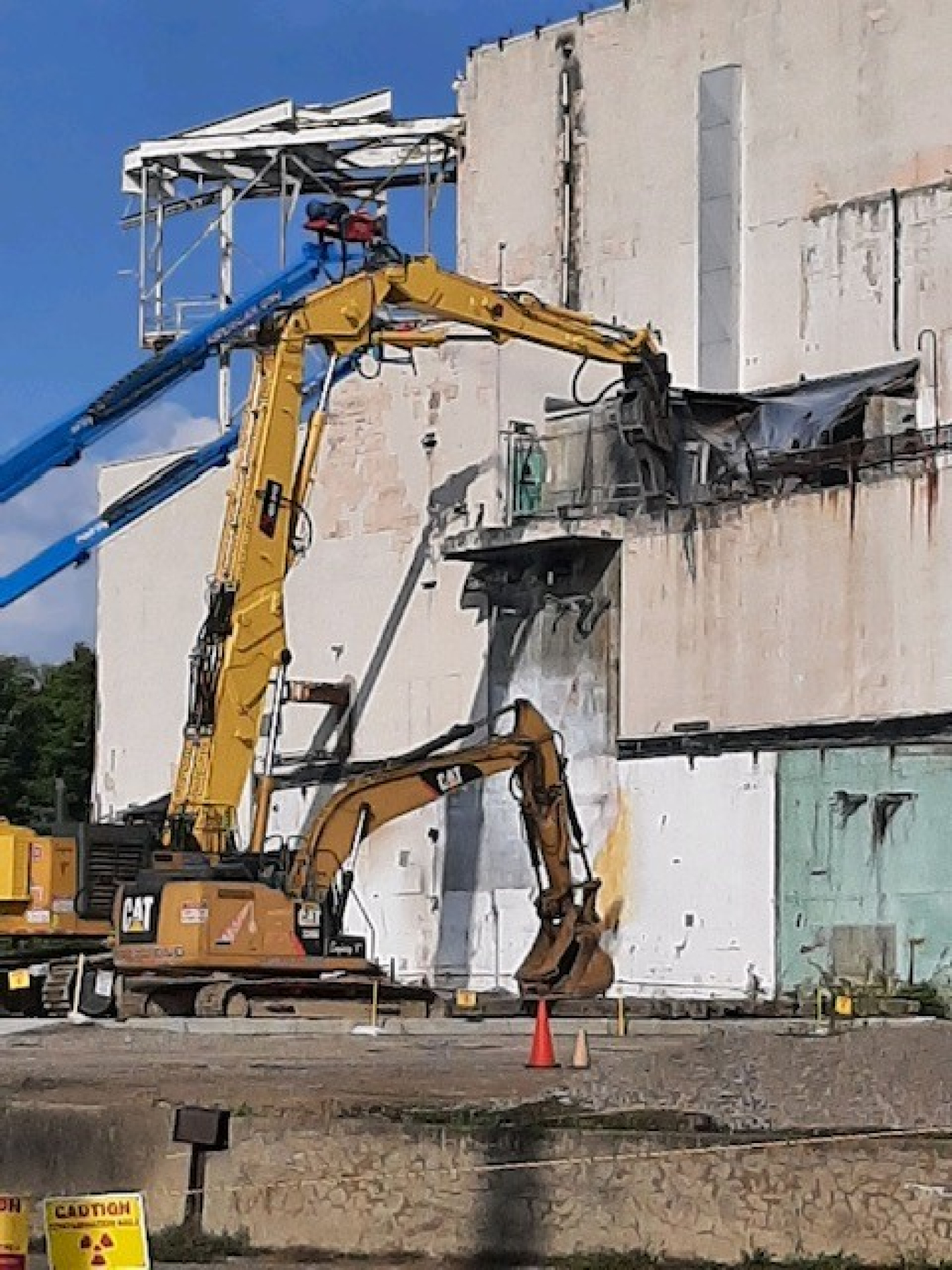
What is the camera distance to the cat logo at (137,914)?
33.7 meters

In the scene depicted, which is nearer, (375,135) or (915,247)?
(915,247)

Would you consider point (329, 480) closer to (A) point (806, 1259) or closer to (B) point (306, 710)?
(B) point (306, 710)

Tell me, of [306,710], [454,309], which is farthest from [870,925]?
[306,710]

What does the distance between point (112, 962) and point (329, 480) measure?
18932 mm

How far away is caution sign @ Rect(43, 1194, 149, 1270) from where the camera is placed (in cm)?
906

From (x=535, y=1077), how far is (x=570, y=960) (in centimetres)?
1652

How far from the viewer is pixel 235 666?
120 ft

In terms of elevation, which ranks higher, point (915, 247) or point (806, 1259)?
point (915, 247)

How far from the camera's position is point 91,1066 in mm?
23672

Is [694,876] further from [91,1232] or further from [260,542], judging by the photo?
[91,1232]

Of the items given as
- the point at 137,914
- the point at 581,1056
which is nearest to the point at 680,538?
the point at 137,914

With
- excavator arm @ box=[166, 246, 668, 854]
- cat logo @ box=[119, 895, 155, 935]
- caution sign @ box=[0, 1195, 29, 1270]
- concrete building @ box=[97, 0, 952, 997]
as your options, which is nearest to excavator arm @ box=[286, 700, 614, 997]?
excavator arm @ box=[166, 246, 668, 854]

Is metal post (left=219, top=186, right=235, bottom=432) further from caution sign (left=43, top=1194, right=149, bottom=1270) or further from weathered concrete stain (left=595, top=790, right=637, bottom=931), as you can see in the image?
caution sign (left=43, top=1194, right=149, bottom=1270)

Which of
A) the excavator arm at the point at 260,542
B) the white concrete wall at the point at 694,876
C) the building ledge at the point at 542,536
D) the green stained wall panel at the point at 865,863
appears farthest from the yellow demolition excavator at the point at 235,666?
the green stained wall panel at the point at 865,863
